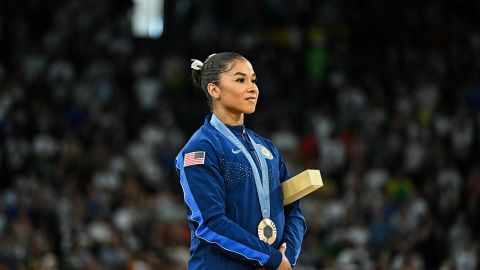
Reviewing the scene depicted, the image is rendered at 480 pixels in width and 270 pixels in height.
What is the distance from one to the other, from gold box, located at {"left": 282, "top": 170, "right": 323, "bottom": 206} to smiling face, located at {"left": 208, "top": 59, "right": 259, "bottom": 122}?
386 millimetres

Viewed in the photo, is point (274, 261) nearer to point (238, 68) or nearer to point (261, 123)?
point (238, 68)

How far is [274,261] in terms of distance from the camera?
4.15m

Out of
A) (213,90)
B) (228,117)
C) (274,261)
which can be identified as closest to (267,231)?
(274,261)

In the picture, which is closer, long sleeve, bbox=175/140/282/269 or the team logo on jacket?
long sleeve, bbox=175/140/282/269

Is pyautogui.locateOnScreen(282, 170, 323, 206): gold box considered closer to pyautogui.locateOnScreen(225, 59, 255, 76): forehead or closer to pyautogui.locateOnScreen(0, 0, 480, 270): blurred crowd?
pyautogui.locateOnScreen(225, 59, 255, 76): forehead

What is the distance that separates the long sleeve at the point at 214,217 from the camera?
13.6ft

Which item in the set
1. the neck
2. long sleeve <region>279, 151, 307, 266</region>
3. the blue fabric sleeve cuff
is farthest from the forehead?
the blue fabric sleeve cuff

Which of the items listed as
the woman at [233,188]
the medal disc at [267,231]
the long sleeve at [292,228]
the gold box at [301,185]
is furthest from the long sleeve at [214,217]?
the gold box at [301,185]

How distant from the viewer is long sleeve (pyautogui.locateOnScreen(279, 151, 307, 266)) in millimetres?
4371

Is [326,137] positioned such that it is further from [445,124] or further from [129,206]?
[129,206]

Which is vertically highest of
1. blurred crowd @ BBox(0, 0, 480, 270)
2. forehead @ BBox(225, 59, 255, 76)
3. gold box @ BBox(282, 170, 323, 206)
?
forehead @ BBox(225, 59, 255, 76)

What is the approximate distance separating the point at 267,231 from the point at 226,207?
8.5 inches

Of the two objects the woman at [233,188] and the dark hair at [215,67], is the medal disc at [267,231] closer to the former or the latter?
the woman at [233,188]

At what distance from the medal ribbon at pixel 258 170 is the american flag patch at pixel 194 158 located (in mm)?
201
